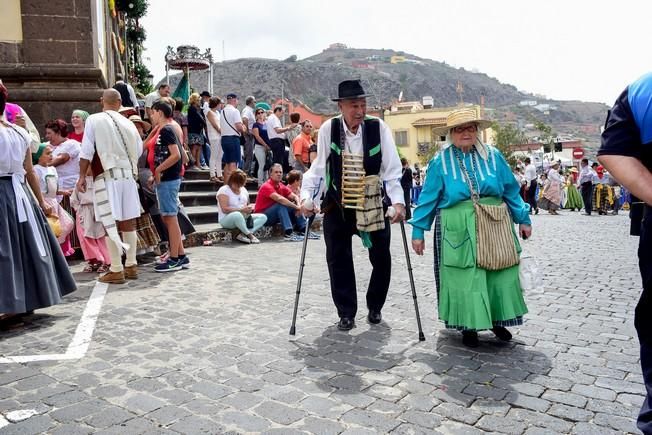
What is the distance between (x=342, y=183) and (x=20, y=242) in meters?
2.87

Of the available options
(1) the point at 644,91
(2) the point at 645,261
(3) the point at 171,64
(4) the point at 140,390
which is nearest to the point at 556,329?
(2) the point at 645,261

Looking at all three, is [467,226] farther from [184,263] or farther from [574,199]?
[574,199]

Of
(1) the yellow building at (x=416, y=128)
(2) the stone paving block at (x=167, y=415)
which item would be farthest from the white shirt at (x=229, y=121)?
(1) the yellow building at (x=416, y=128)

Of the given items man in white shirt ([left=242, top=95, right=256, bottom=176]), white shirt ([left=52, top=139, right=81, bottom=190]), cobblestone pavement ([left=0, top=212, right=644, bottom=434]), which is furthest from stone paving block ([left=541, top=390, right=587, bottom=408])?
man in white shirt ([left=242, top=95, right=256, bottom=176])

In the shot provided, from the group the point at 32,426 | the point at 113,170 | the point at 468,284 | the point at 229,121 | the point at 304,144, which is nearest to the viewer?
the point at 32,426

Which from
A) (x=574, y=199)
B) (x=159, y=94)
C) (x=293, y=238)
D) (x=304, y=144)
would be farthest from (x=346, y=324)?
(x=574, y=199)

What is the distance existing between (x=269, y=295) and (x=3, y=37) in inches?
263

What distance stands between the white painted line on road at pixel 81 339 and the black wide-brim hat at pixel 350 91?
2.86 metres

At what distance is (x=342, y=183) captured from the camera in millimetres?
4793

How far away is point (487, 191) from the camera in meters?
4.41

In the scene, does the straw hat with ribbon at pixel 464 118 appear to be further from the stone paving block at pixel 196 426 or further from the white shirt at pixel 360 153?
the stone paving block at pixel 196 426

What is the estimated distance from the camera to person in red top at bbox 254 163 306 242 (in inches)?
427

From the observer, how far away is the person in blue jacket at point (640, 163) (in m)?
2.36

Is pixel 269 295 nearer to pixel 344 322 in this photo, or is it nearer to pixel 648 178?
pixel 344 322
